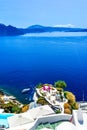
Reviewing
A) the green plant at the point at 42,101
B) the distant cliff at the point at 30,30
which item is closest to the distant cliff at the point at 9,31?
the distant cliff at the point at 30,30

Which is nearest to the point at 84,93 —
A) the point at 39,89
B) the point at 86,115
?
the point at 39,89

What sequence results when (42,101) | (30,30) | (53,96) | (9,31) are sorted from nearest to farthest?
1. (42,101)
2. (53,96)
3. (30,30)
4. (9,31)

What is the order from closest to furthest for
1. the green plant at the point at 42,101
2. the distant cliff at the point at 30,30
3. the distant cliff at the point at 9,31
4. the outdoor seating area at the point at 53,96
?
the green plant at the point at 42,101 < the outdoor seating area at the point at 53,96 < the distant cliff at the point at 30,30 < the distant cliff at the point at 9,31

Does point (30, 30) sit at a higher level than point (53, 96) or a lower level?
higher

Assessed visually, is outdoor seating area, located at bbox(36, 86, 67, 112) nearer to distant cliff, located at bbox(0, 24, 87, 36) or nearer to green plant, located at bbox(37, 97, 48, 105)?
green plant, located at bbox(37, 97, 48, 105)

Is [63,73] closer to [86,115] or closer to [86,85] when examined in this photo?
[86,85]

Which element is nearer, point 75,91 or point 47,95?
point 47,95

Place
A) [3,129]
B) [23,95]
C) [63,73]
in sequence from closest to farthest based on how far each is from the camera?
[3,129]
[23,95]
[63,73]

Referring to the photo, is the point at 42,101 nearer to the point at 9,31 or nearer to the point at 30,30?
the point at 30,30

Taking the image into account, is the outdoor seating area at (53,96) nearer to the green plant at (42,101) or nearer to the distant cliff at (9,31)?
the green plant at (42,101)

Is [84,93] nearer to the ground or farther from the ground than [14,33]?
nearer to the ground

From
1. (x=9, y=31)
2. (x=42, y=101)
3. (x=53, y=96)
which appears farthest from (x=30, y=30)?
(x=42, y=101)
